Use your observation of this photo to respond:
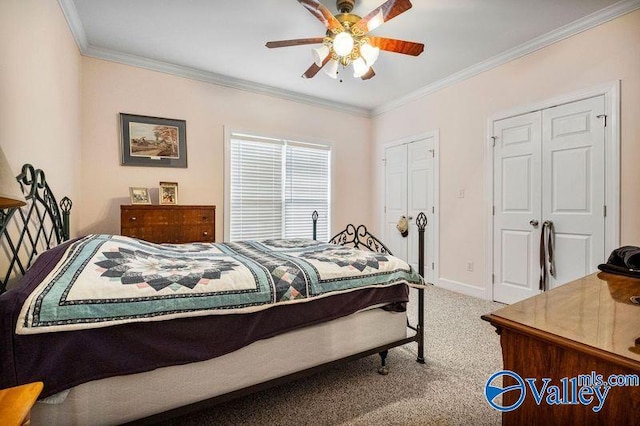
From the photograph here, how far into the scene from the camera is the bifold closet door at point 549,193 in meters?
2.71

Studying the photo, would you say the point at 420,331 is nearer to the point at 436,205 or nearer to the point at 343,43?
the point at 343,43

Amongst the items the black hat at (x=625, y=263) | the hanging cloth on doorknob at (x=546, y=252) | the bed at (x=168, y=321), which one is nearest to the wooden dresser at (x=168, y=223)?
the bed at (x=168, y=321)

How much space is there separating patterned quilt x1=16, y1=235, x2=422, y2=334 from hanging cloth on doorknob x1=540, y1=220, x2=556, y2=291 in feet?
6.12

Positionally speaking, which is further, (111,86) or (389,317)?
(111,86)

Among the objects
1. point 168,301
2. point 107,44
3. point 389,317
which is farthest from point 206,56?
point 389,317

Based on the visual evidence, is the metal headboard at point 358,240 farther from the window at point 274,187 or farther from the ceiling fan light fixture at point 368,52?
the ceiling fan light fixture at point 368,52

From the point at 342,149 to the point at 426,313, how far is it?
9.41ft

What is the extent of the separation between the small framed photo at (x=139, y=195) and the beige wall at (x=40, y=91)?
479 mm

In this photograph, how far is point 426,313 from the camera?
3.09 metres

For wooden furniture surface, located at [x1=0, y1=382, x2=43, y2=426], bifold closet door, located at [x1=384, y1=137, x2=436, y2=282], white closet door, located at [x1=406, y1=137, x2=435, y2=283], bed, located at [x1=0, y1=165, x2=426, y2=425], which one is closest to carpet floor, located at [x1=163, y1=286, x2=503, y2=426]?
bed, located at [x1=0, y1=165, x2=426, y2=425]

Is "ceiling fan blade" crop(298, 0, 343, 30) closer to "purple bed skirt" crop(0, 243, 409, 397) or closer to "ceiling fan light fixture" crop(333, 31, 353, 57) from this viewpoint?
"ceiling fan light fixture" crop(333, 31, 353, 57)

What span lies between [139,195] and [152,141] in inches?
25.9

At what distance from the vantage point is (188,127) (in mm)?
3693

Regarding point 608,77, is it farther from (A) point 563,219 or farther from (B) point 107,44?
(B) point 107,44
